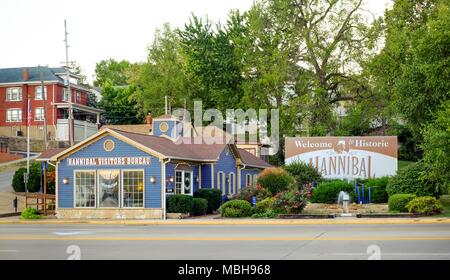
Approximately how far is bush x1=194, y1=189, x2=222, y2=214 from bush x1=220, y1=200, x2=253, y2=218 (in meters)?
4.52

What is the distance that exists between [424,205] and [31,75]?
6370 centimetres

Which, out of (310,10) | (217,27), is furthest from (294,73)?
(217,27)

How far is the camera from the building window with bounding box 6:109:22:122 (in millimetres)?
86125

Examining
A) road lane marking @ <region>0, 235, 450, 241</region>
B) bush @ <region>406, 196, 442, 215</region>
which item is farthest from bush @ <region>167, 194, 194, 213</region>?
road lane marking @ <region>0, 235, 450, 241</region>

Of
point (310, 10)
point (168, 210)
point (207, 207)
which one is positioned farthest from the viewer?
point (310, 10)

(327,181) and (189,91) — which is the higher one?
(189,91)

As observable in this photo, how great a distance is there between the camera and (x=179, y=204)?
1487 inches

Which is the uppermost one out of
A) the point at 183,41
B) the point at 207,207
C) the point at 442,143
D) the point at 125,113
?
the point at 183,41

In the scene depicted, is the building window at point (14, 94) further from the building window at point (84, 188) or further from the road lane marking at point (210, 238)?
the road lane marking at point (210, 238)

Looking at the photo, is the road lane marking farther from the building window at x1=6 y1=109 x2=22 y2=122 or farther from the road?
the building window at x1=6 y1=109 x2=22 y2=122

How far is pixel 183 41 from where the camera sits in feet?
253

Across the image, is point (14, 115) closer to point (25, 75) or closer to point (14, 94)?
point (14, 94)
